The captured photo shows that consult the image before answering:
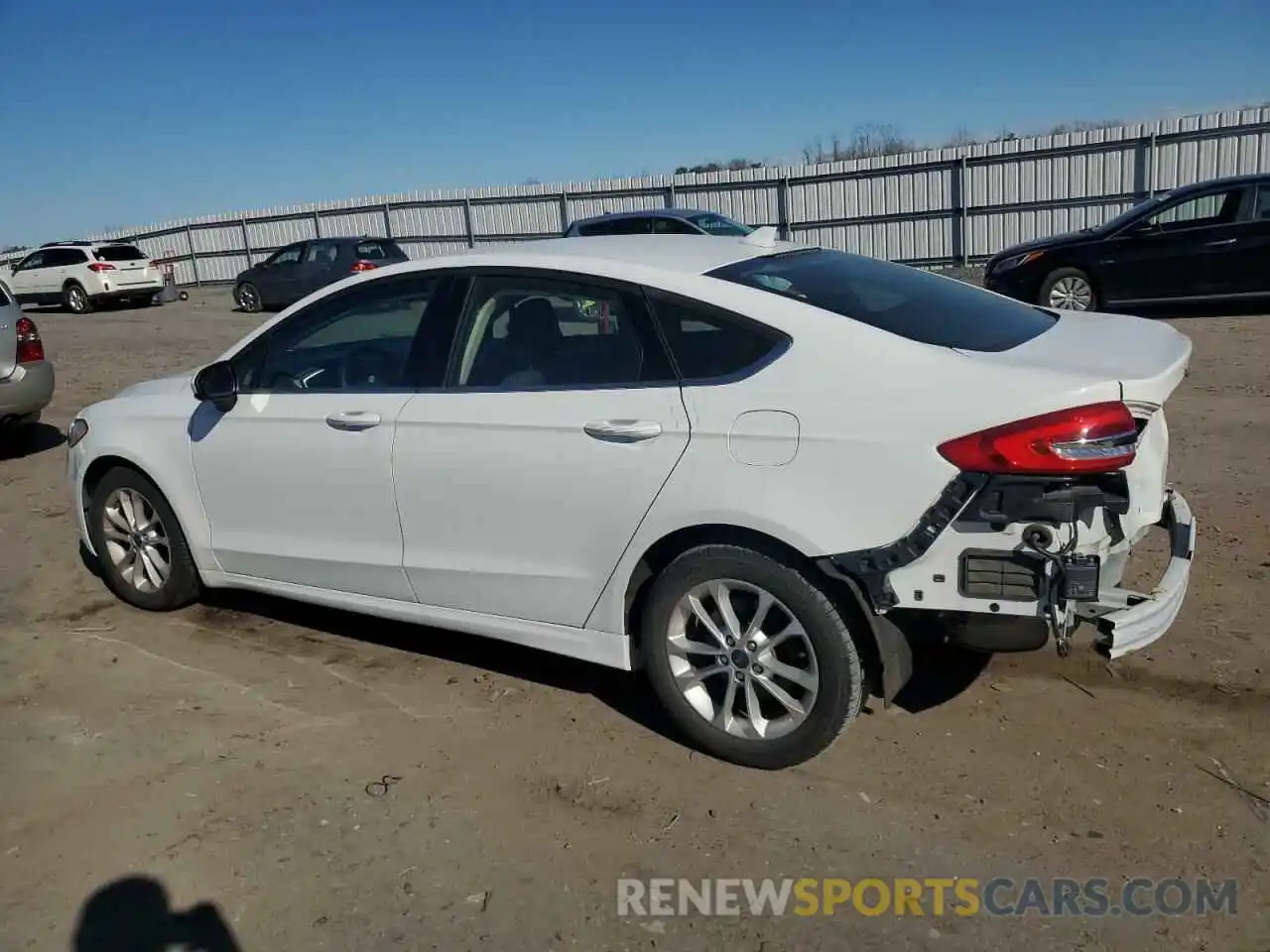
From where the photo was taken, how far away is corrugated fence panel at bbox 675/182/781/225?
24594 millimetres

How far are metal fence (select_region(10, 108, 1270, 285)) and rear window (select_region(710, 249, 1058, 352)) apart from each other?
18.6 metres

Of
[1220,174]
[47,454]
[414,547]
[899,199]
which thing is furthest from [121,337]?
[1220,174]

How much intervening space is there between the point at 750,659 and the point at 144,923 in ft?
6.22

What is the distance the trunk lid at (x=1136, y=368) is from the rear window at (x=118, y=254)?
2442cm

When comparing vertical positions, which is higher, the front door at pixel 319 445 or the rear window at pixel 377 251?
the rear window at pixel 377 251

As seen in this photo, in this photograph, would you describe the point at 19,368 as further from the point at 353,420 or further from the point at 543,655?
the point at 543,655

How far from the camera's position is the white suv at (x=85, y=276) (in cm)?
2402

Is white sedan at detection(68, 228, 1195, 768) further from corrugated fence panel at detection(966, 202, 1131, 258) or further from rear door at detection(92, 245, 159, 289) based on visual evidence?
rear door at detection(92, 245, 159, 289)

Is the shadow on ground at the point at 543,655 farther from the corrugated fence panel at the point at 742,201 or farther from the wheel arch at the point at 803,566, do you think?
the corrugated fence panel at the point at 742,201

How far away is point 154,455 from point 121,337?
1500 centimetres

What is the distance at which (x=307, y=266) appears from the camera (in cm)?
2244

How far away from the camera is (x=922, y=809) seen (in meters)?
3.45

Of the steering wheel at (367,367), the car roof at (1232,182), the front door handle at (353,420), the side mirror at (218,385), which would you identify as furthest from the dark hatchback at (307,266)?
the front door handle at (353,420)

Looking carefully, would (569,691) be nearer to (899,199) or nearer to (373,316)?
(373,316)
